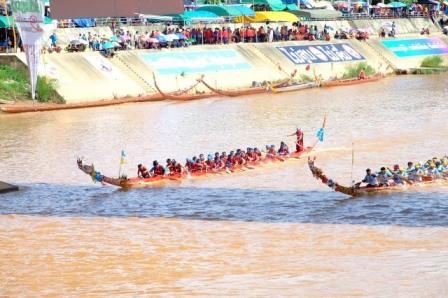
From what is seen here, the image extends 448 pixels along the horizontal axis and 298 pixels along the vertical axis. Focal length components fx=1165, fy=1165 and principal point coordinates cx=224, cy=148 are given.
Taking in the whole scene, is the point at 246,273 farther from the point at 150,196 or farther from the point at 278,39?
the point at 278,39

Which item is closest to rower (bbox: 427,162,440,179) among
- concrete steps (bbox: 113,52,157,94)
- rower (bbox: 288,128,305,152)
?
rower (bbox: 288,128,305,152)

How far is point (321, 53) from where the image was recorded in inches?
2643

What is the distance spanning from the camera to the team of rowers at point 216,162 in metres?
33.5

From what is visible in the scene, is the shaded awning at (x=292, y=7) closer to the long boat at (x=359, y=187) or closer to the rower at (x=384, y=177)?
the long boat at (x=359, y=187)

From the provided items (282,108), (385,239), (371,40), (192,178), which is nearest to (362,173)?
(192,178)

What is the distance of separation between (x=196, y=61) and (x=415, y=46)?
2318cm

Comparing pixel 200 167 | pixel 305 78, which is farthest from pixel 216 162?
pixel 305 78

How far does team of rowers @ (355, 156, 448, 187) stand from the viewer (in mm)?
31312

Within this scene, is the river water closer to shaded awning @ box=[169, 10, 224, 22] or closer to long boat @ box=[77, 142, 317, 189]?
long boat @ box=[77, 142, 317, 189]

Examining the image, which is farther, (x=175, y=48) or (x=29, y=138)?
(x=175, y=48)

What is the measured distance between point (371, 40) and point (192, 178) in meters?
41.6

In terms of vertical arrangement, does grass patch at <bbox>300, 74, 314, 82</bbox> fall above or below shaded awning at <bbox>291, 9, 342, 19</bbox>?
below

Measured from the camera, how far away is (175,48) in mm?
58969

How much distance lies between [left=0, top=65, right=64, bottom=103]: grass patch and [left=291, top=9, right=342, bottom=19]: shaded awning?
2823cm
